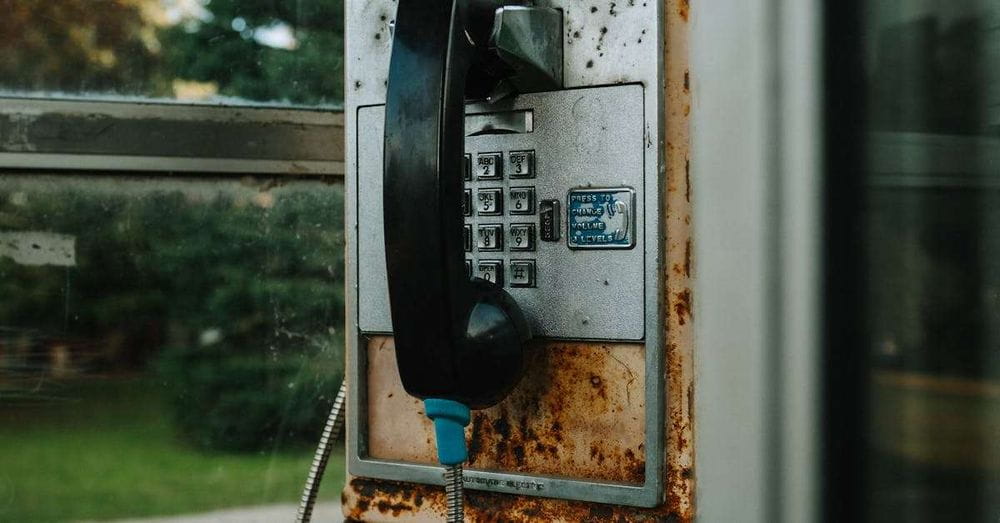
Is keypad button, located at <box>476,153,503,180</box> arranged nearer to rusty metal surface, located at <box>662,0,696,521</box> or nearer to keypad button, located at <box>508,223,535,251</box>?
keypad button, located at <box>508,223,535,251</box>

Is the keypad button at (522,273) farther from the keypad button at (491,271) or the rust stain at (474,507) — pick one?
the rust stain at (474,507)

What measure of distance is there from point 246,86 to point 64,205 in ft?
0.97

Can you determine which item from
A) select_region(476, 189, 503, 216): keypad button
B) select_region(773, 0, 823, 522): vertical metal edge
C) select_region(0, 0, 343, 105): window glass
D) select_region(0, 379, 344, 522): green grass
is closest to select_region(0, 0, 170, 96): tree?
select_region(0, 0, 343, 105): window glass

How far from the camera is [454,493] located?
855 mm

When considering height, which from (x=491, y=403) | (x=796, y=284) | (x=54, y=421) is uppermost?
(x=796, y=284)

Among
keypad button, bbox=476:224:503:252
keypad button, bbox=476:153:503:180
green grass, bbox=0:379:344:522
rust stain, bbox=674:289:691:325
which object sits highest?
keypad button, bbox=476:153:503:180

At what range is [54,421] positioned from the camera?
1.48 metres

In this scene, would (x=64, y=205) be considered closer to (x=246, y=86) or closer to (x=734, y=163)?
(x=246, y=86)

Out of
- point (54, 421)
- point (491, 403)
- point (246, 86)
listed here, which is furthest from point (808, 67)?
point (54, 421)

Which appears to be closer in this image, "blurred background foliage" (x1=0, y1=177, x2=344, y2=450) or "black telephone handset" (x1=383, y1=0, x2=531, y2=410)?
"black telephone handset" (x1=383, y1=0, x2=531, y2=410)

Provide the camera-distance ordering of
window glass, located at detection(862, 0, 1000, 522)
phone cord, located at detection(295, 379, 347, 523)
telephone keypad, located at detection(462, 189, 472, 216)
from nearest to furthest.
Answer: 1. window glass, located at detection(862, 0, 1000, 522)
2. telephone keypad, located at detection(462, 189, 472, 216)
3. phone cord, located at detection(295, 379, 347, 523)

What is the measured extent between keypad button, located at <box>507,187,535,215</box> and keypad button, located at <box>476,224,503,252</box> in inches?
0.8

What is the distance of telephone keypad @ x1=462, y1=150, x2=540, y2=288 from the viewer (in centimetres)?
88

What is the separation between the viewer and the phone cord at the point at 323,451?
1044 millimetres
